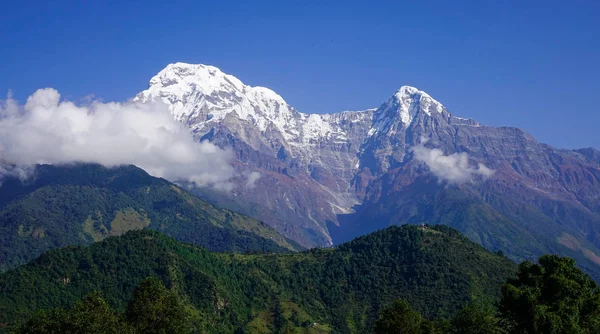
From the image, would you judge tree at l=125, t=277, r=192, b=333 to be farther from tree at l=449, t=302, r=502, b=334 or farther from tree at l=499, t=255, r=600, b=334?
tree at l=449, t=302, r=502, b=334

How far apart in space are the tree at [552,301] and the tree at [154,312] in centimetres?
6281

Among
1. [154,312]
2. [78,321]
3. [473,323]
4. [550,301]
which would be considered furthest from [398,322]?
[78,321]

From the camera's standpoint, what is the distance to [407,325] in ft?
448

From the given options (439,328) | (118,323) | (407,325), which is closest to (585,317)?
(407,325)

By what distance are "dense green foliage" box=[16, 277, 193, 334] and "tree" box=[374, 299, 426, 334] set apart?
40.9 m

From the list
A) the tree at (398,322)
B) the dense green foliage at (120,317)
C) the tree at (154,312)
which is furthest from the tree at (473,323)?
the tree at (154,312)

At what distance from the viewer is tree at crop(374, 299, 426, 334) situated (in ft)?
447

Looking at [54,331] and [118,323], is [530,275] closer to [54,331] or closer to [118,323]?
[118,323]

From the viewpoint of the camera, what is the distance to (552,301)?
117188 mm

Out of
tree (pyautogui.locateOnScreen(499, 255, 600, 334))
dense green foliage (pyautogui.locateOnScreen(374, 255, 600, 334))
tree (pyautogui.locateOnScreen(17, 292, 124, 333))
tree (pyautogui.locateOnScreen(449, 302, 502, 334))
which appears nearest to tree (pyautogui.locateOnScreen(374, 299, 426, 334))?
tree (pyautogui.locateOnScreen(449, 302, 502, 334))

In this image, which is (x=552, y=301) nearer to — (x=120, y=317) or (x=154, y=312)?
(x=154, y=312)

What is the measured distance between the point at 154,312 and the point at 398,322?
161ft

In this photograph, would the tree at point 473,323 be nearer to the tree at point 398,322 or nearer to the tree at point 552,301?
the tree at point 398,322

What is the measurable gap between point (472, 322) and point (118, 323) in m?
77.8
